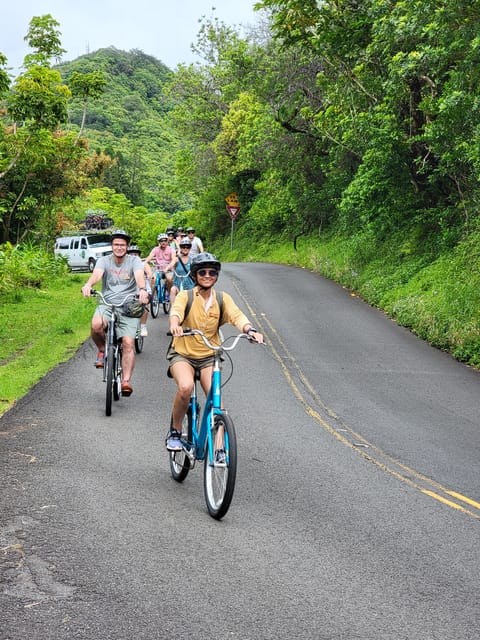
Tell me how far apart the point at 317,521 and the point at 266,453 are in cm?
222

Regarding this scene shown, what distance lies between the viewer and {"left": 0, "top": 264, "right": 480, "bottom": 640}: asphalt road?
4.55m

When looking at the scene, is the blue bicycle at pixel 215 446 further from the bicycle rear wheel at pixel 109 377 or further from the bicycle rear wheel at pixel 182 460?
the bicycle rear wheel at pixel 109 377

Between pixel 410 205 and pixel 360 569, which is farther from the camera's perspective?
pixel 410 205

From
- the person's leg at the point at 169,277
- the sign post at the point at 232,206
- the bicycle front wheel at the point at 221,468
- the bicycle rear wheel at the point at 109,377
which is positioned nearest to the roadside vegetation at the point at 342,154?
the sign post at the point at 232,206

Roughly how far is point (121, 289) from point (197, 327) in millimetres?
3649

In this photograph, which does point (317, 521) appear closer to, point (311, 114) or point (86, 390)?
point (86, 390)

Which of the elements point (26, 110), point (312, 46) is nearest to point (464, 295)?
point (312, 46)

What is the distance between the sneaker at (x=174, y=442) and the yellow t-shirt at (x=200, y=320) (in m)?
0.73

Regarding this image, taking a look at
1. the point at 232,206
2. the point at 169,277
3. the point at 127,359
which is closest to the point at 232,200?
the point at 232,206

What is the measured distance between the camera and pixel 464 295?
17.2 metres

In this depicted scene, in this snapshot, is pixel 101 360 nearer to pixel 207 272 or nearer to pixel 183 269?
pixel 207 272

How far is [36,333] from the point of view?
1706 centimetres

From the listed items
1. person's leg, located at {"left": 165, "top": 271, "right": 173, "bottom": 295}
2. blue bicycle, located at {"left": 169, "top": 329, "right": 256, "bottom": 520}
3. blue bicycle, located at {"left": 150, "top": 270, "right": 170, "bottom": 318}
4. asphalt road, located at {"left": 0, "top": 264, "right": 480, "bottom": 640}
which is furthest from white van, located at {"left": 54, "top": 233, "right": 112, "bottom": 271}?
blue bicycle, located at {"left": 169, "top": 329, "right": 256, "bottom": 520}

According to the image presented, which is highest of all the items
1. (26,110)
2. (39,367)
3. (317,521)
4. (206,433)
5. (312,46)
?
(312,46)
